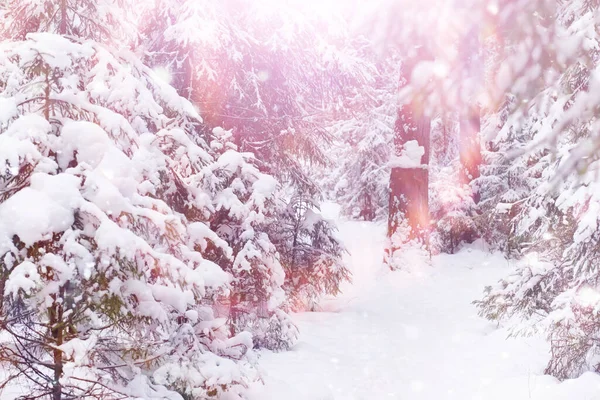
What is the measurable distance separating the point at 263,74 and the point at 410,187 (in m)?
4.68

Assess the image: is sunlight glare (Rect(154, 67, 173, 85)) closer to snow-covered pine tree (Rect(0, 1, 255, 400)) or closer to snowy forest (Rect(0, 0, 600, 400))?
snowy forest (Rect(0, 0, 600, 400))

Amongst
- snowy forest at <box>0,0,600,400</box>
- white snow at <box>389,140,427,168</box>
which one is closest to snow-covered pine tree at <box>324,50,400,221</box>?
white snow at <box>389,140,427,168</box>

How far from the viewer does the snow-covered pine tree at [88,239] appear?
9.97 ft

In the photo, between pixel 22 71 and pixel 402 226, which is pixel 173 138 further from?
pixel 402 226

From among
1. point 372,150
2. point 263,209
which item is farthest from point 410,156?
point 372,150

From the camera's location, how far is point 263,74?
27.7ft

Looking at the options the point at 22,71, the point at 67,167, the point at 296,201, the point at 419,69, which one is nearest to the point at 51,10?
the point at 22,71

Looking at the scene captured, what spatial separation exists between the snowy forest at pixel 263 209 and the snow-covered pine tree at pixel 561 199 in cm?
2

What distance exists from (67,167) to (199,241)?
1306 mm

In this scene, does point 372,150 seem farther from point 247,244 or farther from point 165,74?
point 247,244

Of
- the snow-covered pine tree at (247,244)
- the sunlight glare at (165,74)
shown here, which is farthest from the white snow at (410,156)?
the sunlight glare at (165,74)

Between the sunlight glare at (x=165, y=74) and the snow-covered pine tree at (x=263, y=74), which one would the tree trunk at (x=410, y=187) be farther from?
the sunlight glare at (x=165, y=74)

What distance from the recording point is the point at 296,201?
29.2ft

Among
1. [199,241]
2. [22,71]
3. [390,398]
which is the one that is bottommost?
[390,398]
